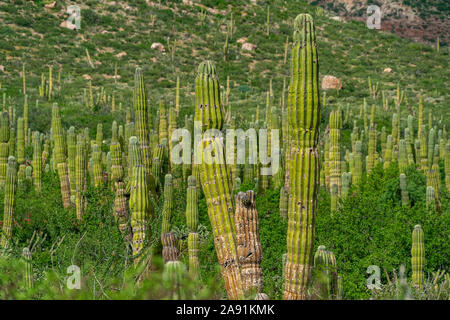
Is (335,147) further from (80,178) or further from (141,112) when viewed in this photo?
(80,178)

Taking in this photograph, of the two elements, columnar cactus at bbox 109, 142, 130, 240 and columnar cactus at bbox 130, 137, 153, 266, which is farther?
columnar cactus at bbox 109, 142, 130, 240

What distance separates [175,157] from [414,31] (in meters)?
55.6

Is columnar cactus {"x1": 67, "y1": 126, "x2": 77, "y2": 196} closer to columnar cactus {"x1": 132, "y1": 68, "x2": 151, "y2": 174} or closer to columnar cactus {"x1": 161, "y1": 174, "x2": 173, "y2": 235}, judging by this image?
columnar cactus {"x1": 132, "y1": 68, "x2": 151, "y2": 174}

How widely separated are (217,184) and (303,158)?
104 centimetres

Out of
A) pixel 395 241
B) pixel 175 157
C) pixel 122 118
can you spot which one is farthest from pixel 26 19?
pixel 395 241

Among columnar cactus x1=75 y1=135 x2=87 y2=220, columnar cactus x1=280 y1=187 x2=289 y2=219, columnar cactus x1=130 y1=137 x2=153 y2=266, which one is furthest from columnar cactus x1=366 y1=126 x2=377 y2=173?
columnar cactus x1=130 y1=137 x2=153 y2=266

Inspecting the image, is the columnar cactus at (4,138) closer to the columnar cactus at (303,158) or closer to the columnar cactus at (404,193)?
the columnar cactus at (303,158)

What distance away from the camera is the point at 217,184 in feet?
18.7

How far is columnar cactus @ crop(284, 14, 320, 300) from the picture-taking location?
522cm

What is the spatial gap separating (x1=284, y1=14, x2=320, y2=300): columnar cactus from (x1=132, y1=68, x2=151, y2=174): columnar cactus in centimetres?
479

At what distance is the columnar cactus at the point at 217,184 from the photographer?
18.4 ft

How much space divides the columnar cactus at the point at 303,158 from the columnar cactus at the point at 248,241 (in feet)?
1.16
